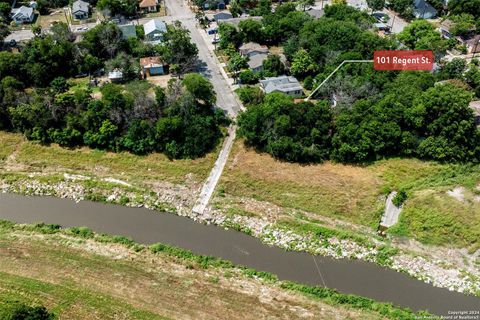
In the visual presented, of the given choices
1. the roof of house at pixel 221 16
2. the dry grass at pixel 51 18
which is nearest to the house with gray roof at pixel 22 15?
the dry grass at pixel 51 18

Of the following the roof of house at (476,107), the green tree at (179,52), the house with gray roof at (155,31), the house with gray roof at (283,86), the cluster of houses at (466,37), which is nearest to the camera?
the roof of house at (476,107)

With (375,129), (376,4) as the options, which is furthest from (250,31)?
(375,129)

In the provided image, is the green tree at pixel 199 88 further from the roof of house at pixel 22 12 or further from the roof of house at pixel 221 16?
the roof of house at pixel 22 12

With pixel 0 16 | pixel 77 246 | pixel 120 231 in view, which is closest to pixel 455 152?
pixel 120 231

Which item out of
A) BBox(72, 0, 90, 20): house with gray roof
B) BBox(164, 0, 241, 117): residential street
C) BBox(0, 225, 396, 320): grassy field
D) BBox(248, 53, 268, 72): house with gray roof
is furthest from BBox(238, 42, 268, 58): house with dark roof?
BBox(0, 225, 396, 320): grassy field

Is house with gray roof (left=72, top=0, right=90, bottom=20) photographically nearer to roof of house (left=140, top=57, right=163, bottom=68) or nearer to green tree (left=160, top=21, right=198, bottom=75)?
roof of house (left=140, top=57, right=163, bottom=68)

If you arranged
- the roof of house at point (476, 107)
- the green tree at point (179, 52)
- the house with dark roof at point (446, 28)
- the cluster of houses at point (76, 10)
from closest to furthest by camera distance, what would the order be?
1. the roof of house at point (476, 107)
2. the green tree at point (179, 52)
3. the house with dark roof at point (446, 28)
4. the cluster of houses at point (76, 10)

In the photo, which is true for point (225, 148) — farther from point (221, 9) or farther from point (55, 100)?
point (221, 9)

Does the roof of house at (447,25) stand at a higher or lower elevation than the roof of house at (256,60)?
higher
